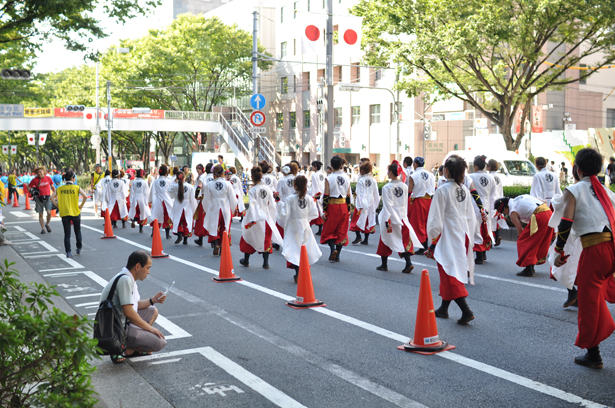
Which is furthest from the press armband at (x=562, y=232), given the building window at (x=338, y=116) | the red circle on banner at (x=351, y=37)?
the building window at (x=338, y=116)

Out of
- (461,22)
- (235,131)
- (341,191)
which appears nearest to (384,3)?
(461,22)

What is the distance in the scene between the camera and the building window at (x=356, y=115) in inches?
1842

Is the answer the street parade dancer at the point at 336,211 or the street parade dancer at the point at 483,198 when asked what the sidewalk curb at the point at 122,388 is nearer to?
the street parade dancer at the point at 336,211

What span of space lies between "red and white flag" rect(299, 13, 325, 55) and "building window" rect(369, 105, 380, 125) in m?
27.0

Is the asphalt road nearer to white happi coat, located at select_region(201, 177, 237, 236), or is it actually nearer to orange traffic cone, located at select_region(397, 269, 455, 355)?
orange traffic cone, located at select_region(397, 269, 455, 355)

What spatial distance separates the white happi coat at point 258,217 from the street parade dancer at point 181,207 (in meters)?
3.97

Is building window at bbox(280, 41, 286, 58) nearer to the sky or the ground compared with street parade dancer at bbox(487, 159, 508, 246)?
nearer to the sky

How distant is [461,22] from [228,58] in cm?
2801

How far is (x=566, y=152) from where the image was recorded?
123 feet

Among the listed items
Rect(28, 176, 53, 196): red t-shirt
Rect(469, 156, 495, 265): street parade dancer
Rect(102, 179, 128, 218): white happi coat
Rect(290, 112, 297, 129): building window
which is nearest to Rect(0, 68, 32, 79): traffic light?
Rect(28, 176, 53, 196): red t-shirt

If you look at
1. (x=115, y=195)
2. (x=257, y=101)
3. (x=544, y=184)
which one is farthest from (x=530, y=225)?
(x=257, y=101)

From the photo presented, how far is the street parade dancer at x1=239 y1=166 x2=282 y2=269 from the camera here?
10.8 metres

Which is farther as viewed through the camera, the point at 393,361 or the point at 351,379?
the point at 393,361

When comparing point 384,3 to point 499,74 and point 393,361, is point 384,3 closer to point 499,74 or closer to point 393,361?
point 499,74
